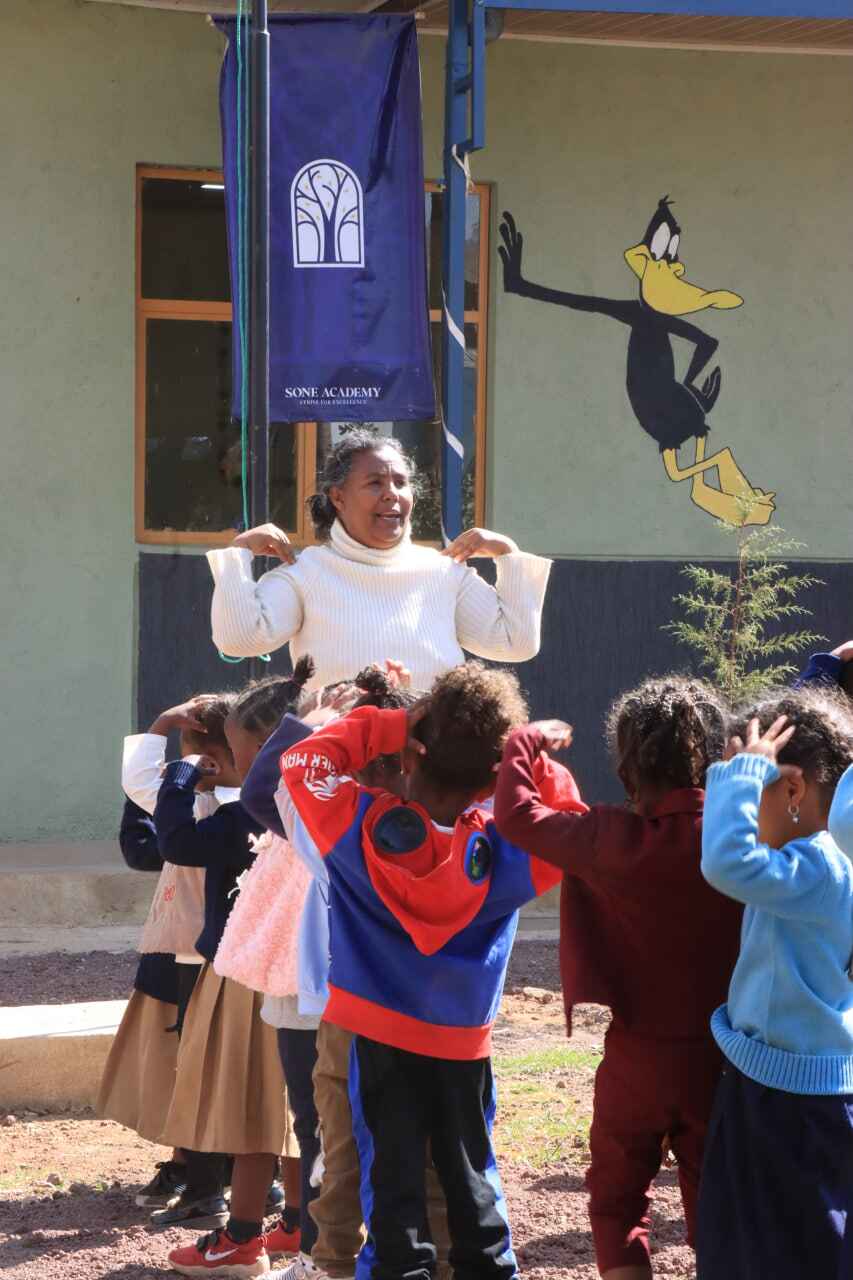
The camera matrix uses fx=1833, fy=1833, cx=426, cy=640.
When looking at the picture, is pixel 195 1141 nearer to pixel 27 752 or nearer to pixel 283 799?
pixel 283 799

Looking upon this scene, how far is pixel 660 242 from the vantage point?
32.7 ft

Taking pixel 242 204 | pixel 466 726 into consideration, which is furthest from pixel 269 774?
pixel 242 204

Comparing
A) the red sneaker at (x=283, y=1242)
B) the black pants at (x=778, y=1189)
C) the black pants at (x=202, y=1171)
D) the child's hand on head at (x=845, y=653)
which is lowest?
the red sneaker at (x=283, y=1242)

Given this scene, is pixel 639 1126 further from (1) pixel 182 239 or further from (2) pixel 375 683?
(1) pixel 182 239

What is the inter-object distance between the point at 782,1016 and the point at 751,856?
1.09ft

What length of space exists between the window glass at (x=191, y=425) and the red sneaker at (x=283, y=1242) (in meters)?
5.66

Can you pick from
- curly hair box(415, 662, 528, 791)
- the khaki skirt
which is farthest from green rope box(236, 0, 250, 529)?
curly hair box(415, 662, 528, 791)

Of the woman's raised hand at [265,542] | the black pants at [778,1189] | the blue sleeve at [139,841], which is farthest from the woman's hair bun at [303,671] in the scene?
the black pants at [778,1189]

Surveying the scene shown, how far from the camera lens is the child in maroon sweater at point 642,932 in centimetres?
329

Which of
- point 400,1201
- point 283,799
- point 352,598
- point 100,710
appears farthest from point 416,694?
point 100,710

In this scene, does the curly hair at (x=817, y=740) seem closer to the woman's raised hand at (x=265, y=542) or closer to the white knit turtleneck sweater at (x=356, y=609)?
the white knit turtleneck sweater at (x=356, y=609)

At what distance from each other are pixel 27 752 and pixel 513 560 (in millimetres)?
4971

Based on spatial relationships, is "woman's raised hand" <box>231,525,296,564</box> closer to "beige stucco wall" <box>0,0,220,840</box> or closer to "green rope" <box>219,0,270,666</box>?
"green rope" <box>219,0,270,666</box>

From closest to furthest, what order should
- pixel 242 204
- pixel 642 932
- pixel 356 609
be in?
pixel 642 932, pixel 356 609, pixel 242 204
